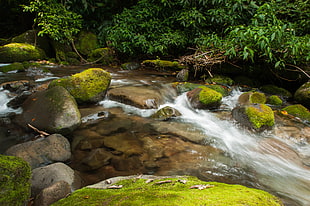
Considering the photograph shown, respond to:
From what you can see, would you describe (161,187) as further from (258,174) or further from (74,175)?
(258,174)

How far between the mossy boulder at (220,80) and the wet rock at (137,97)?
2.97 metres

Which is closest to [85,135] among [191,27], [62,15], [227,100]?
[227,100]

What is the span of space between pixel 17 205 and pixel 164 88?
214 inches

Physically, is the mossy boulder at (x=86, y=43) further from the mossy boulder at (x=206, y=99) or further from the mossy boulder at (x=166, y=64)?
the mossy boulder at (x=206, y=99)

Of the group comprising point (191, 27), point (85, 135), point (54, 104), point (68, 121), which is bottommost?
point (85, 135)

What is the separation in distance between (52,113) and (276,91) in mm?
7702

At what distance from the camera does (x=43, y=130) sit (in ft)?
10.8

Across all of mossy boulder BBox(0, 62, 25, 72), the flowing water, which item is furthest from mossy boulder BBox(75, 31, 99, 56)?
the flowing water

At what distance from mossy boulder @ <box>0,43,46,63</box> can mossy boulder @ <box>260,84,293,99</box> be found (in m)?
11.4

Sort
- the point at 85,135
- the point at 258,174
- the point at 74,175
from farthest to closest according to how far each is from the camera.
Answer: the point at 85,135
the point at 258,174
the point at 74,175

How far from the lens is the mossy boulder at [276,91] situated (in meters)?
6.66

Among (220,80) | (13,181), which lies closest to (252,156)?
(13,181)

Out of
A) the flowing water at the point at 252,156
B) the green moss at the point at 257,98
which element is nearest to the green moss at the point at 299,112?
the green moss at the point at 257,98

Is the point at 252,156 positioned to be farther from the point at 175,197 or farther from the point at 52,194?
the point at 52,194
